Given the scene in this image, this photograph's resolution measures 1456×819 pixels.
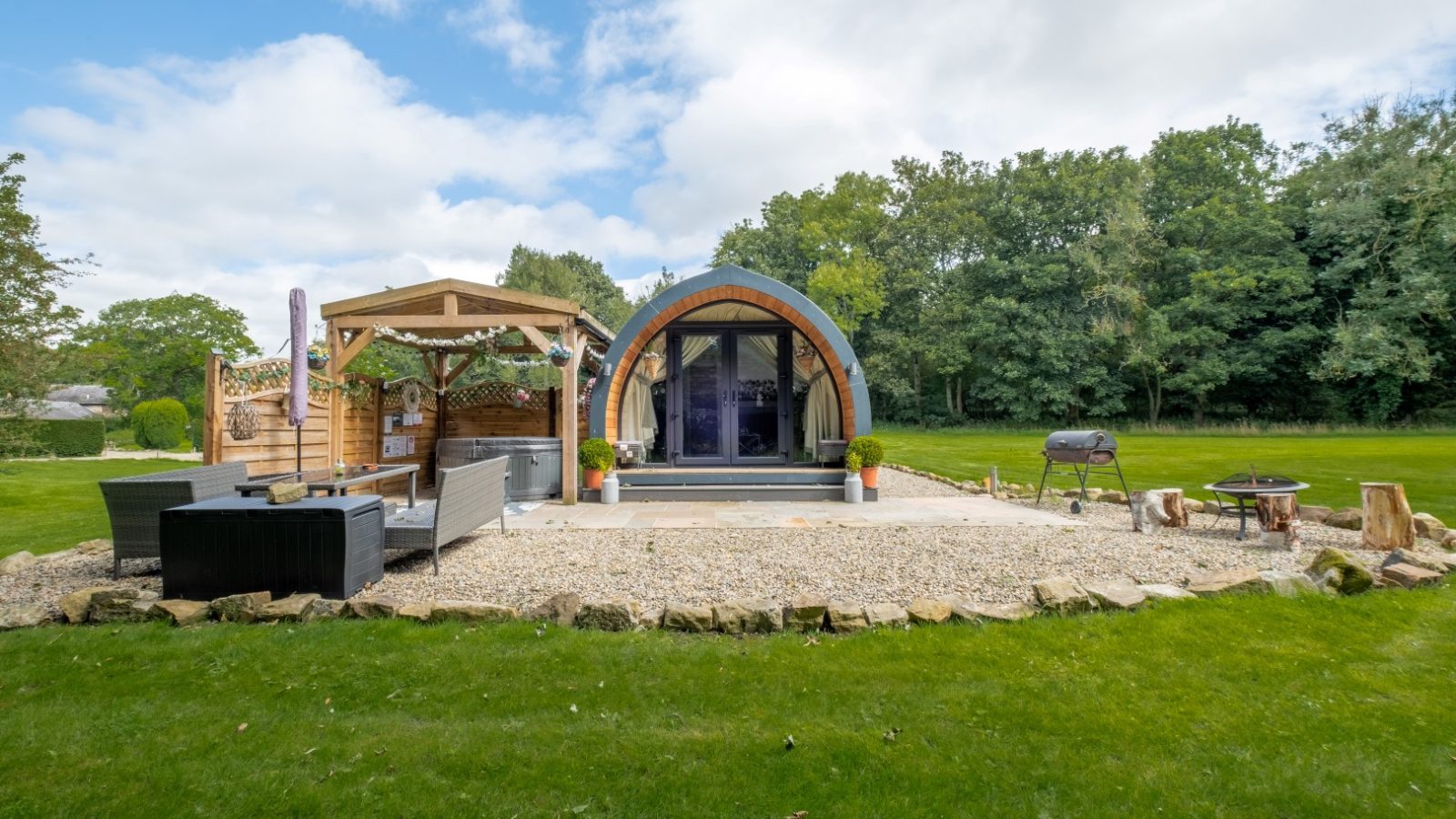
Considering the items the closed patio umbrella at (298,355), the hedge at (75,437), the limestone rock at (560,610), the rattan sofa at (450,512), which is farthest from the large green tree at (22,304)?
the hedge at (75,437)

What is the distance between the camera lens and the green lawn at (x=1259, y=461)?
27.2 ft

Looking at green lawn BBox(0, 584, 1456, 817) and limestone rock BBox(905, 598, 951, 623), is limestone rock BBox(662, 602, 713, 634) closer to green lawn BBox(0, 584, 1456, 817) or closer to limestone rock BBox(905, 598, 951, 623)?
green lawn BBox(0, 584, 1456, 817)

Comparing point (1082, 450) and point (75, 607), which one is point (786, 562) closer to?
point (75, 607)

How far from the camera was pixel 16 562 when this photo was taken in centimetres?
460

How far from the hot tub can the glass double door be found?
2015 mm

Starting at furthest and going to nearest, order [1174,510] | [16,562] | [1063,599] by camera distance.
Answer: [1174,510], [16,562], [1063,599]

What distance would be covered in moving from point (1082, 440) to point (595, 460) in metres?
5.96

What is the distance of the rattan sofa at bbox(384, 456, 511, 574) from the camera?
4.40 meters

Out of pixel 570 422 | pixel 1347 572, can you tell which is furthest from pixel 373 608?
pixel 1347 572

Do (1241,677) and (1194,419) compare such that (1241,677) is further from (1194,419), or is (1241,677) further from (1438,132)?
(1194,419)

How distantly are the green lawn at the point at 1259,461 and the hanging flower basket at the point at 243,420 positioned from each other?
10.1m

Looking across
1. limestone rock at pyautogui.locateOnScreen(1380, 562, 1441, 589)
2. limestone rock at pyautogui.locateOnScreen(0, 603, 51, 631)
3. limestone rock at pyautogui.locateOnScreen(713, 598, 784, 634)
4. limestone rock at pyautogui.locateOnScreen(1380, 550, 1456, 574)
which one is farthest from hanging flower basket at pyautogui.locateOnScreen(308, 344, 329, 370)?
limestone rock at pyautogui.locateOnScreen(1380, 550, 1456, 574)

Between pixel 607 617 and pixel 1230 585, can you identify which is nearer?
pixel 607 617

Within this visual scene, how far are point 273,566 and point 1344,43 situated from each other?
1569cm
